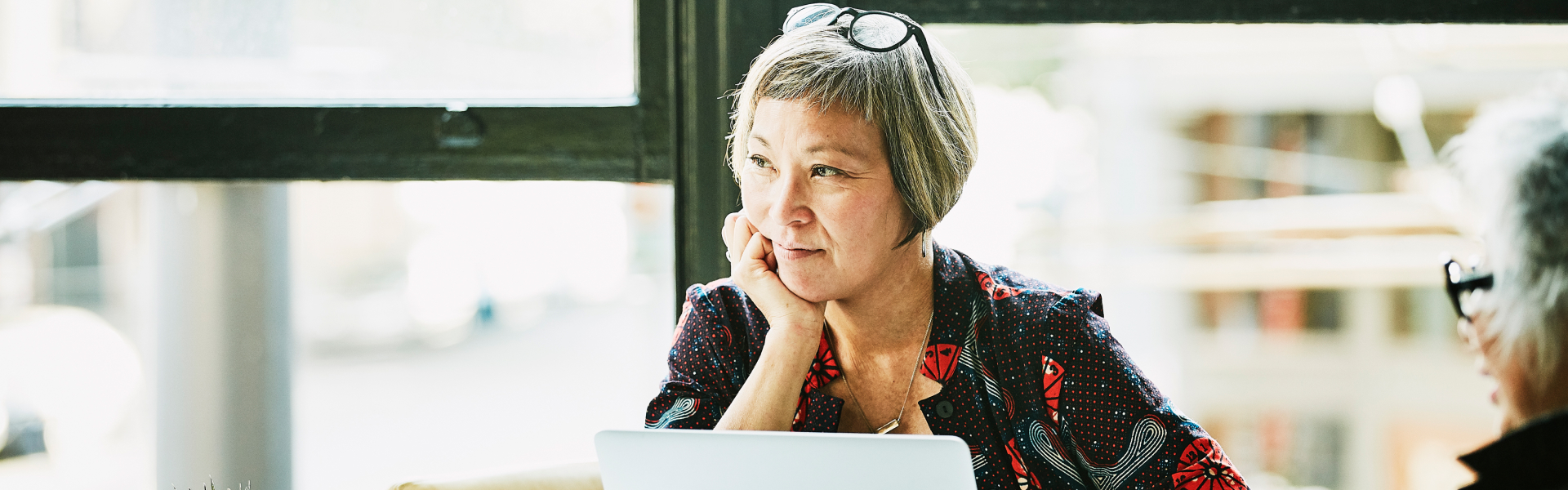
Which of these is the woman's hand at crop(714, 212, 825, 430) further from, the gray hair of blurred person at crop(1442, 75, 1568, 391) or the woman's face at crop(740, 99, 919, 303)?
the gray hair of blurred person at crop(1442, 75, 1568, 391)

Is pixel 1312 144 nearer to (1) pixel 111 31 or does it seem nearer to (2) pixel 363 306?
(1) pixel 111 31

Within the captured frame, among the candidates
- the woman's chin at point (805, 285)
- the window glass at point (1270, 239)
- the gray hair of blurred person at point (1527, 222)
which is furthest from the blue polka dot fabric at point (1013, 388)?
the window glass at point (1270, 239)

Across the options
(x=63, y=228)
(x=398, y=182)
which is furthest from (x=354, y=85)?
(x=63, y=228)

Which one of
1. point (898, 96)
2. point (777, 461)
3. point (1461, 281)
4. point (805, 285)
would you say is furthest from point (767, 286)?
point (1461, 281)

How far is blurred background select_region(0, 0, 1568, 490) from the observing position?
157cm

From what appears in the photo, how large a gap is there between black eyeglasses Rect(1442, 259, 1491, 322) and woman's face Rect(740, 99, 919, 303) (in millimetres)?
577

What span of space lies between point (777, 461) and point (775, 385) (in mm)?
354

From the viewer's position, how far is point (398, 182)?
151 cm

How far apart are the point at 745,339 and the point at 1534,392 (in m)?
0.86

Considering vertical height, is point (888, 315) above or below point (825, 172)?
below

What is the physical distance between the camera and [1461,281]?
0.77 metres

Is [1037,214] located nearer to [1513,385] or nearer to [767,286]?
[767,286]

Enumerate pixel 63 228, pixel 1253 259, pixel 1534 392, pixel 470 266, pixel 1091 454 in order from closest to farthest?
1. pixel 1534 392
2. pixel 1091 454
3. pixel 1253 259
4. pixel 63 228
5. pixel 470 266

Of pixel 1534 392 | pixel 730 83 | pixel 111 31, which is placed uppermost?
pixel 111 31
